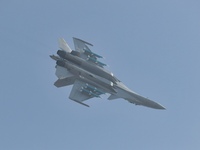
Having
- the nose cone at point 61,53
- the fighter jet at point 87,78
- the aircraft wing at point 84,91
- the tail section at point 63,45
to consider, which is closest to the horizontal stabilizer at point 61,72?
the fighter jet at point 87,78

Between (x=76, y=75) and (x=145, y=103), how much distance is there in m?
14.7

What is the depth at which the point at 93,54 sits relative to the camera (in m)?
87.9

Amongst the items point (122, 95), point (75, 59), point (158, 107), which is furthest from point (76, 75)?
point (158, 107)

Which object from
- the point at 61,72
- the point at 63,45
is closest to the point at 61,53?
the point at 61,72

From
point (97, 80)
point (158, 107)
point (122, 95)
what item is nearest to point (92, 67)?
point (97, 80)

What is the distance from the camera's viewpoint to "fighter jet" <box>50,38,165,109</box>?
84.7 meters

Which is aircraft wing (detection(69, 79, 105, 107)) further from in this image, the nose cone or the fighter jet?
the nose cone

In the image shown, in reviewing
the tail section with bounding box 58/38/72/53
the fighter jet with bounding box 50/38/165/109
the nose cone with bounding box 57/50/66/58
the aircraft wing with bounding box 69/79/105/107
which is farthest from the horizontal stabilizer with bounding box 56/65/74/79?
the tail section with bounding box 58/38/72/53

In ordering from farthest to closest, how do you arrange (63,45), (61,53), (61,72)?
1. (63,45)
2. (61,72)
3. (61,53)

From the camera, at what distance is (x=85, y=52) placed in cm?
8838

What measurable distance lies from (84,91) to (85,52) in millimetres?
8147

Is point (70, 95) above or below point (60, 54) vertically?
below

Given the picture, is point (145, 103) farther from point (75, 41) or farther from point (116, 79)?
point (75, 41)

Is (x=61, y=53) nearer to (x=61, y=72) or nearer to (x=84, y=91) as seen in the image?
(x=61, y=72)
